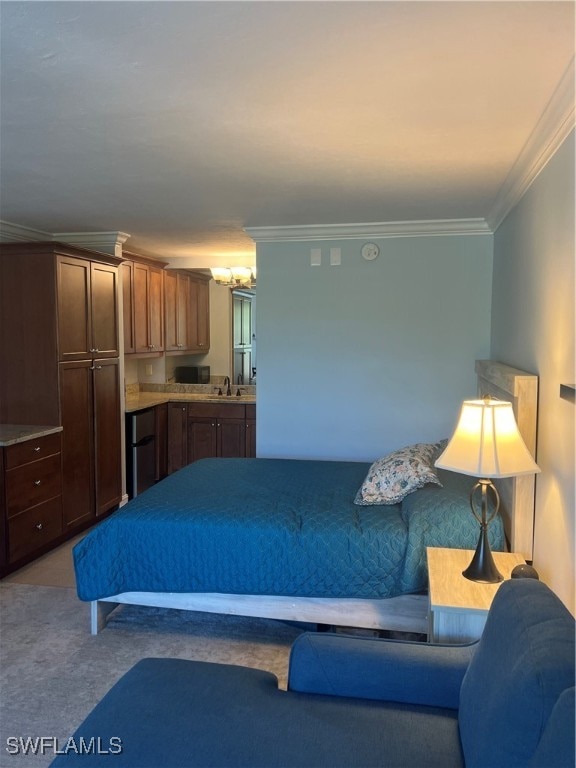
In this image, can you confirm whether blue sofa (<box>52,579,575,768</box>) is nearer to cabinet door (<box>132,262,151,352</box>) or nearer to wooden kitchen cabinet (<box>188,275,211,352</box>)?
cabinet door (<box>132,262,151,352</box>)

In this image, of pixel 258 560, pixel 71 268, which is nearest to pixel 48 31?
pixel 258 560

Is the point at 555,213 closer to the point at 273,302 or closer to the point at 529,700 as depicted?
the point at 529,700

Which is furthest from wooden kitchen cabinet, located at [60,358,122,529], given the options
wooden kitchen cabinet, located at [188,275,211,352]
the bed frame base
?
wooden kitchen cabinet, located at [188,275,211,352]

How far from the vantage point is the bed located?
260cm

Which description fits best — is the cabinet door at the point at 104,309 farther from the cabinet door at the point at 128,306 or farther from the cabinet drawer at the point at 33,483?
the cabinet drawer at the point at 33,483

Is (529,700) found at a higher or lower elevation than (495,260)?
lower

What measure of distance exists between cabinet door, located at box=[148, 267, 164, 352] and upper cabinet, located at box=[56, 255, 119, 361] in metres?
0.89

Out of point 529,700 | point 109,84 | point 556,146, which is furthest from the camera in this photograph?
point 556,146

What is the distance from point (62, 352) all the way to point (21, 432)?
0.63 metres

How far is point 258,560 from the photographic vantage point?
8.84 ft

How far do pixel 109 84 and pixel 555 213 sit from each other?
1.67 meters

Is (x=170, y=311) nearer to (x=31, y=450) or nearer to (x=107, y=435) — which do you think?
(x=107, y=435)

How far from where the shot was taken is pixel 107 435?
183 inches

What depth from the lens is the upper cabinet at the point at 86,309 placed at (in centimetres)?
404
